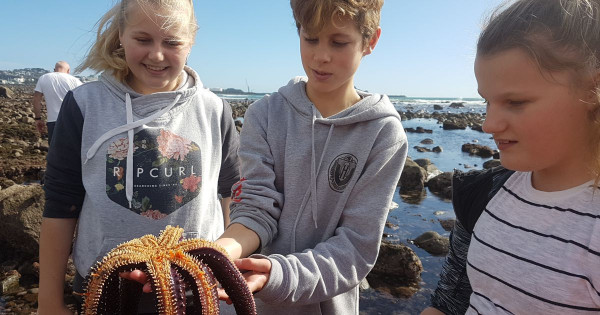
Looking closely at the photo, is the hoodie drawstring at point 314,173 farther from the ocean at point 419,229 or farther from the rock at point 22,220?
the rock at point 22,220

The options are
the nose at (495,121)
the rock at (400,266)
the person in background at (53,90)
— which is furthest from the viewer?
the person in background at (53,90)

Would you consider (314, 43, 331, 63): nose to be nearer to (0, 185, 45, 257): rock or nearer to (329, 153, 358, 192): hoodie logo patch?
(329, 153, 358, 192): hoodie logo patch

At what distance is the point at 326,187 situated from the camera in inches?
93.8

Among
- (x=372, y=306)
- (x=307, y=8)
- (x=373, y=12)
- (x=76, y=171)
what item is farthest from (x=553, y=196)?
(x=372, y=306)

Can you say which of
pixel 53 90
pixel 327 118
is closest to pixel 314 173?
pixel 327 118

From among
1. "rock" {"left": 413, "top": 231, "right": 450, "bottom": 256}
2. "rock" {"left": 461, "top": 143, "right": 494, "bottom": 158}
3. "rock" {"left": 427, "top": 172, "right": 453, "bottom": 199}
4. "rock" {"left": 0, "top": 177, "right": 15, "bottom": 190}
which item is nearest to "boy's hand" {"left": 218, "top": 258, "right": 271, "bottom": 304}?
"rock" {"left": 413, "top": 231, "right": 450, "bottom": 256}

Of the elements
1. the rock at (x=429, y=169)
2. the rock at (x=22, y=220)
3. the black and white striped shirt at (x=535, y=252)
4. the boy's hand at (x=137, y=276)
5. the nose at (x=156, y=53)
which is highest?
the nose at (x=156, y=53)

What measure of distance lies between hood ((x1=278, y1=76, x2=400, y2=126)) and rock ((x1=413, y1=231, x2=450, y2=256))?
5.58m

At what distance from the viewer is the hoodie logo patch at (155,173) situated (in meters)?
2.63

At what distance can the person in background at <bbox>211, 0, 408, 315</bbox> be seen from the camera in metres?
2.25

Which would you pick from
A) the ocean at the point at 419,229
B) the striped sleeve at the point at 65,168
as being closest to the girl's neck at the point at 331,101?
the striped sleeve at the point at 65,168

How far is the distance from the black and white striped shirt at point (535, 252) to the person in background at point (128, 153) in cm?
176

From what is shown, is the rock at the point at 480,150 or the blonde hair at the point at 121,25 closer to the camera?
the blonde hair at the point at 121,25

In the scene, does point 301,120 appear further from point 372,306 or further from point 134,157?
point 372,306
